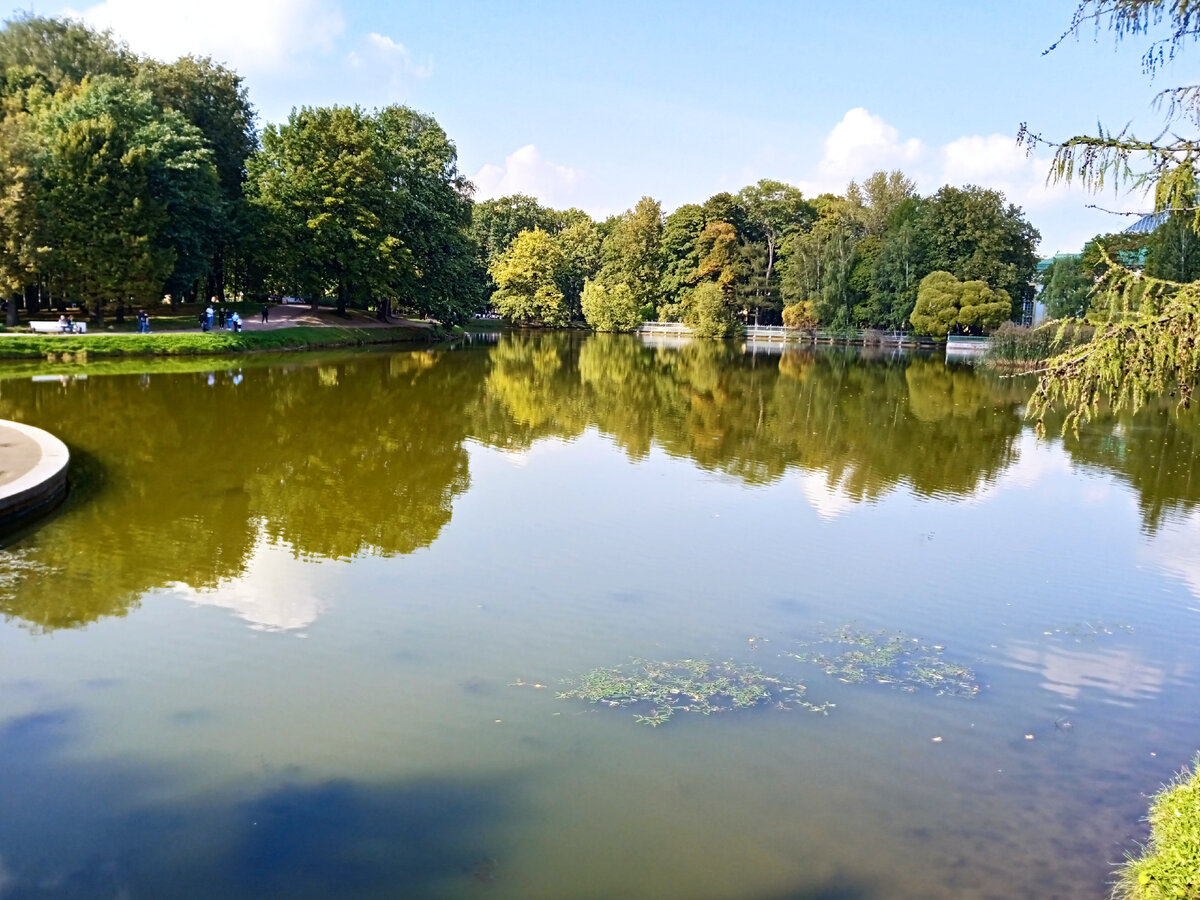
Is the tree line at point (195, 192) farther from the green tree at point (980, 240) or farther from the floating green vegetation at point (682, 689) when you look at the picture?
the green tree at point (980, 240)

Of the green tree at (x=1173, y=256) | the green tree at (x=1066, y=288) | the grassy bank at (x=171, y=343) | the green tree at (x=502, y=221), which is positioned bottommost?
the grassy bank at (x=171, y=343)

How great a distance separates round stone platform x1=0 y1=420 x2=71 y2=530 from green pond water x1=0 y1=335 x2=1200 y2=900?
1.21ft

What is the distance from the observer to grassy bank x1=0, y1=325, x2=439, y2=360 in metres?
32.2

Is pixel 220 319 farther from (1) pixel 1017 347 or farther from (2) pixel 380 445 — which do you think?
(1) pixel 1017 347

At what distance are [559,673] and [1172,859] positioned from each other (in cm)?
470

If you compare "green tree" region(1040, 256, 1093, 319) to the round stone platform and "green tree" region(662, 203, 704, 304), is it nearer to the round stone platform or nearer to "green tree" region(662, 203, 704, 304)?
"green tree" region(662, 203, 704, 304)

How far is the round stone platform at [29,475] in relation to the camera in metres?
11.0

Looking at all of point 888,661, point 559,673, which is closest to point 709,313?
point 888,661

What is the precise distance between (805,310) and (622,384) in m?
47.2

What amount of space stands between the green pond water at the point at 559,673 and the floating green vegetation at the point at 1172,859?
1.48 ft

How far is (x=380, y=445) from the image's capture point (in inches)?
730

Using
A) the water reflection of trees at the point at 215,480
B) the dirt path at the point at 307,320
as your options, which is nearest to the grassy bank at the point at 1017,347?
the water reflection of trees at the point at 215,480

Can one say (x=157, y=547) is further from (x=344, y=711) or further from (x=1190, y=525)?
(x=1190, y=525)

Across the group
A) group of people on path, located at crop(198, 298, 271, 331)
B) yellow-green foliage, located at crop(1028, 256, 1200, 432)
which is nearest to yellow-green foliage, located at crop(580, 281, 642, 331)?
group of people on path, located at crop(198, 298, 271, 331)
